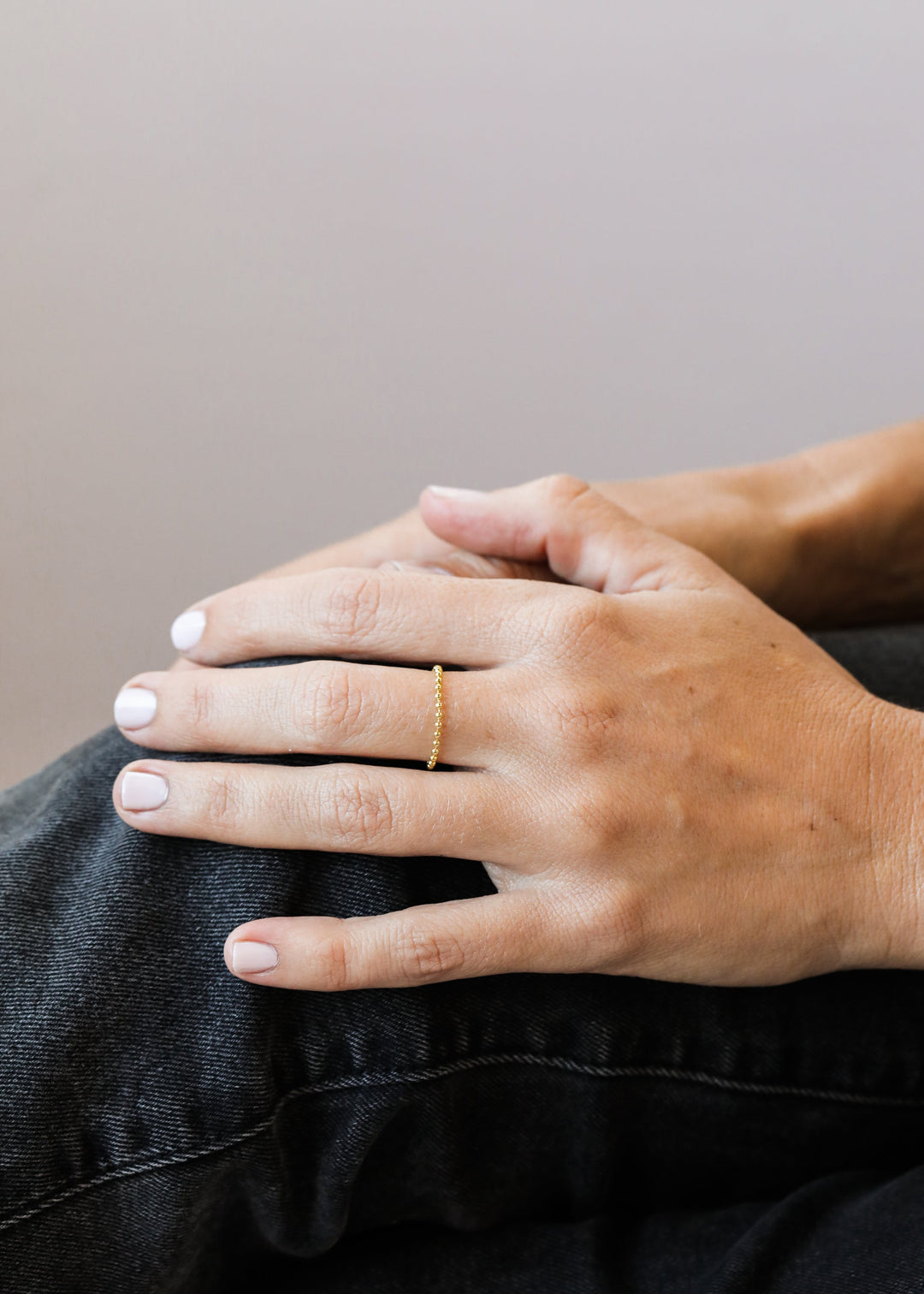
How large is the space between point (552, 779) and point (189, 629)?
0.24 meters

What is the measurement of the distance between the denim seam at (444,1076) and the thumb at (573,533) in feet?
0.96

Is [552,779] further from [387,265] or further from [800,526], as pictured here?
[387,265]

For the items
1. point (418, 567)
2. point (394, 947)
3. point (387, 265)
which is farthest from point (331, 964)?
point (387, 265)

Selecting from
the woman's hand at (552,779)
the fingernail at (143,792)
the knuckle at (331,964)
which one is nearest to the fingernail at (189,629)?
the woman's hand at (552,779)

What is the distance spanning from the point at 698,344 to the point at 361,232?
64 centimetres

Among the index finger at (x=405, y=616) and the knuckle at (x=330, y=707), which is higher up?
the index finger at (x=405, y=616)

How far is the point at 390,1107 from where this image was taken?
0.52 meters

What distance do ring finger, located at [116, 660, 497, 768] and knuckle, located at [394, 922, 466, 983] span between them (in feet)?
0.31

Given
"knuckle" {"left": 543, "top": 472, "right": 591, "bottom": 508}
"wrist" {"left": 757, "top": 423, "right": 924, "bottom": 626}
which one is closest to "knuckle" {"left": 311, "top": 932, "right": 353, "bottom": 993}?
"knuckle" {"left": 543, "top": 472, "right": 591, "bottom": 508}

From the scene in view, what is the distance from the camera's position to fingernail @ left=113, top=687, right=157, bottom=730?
562 mm

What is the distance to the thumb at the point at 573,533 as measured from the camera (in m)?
0.64

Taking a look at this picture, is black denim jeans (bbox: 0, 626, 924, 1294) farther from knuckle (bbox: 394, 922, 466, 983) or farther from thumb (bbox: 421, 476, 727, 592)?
thumb (bbox: 421, 476, 727, 592)

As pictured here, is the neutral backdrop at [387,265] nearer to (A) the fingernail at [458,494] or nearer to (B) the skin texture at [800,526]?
(B) the skin texture at [800,526]

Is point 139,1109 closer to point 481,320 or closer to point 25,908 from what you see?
point 25,908
